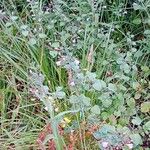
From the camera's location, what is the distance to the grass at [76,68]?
6.18 feet

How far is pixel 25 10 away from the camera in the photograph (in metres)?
2.61

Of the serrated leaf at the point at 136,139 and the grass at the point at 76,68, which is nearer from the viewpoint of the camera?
the serrated leaf at the point at 136,139

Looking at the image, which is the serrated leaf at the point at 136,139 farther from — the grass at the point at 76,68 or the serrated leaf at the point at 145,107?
the serrated leaf at the point at 145,107

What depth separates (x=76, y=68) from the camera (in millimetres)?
1823

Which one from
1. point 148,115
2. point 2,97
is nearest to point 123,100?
point 148,115

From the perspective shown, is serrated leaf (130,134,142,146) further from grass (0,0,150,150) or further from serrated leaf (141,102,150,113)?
serrated leaf (141,102,150,113)

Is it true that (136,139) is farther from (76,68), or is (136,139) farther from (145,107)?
(76,68)

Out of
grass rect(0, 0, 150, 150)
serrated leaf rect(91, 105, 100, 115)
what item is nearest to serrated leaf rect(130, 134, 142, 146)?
grass rect(0, 0, 150, 150)

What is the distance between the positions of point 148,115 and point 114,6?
0.79m

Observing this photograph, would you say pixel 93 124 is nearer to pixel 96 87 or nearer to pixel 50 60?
pixel 96 87

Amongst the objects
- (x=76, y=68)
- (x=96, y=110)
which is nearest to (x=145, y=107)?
(x=96, y=110)

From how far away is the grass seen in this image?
6.18ft

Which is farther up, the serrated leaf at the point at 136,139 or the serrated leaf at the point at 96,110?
the serrated leaf at the point at 96,110

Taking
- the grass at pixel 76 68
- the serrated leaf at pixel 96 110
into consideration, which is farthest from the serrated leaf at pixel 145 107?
the serrated leaf at pixel 96 110
